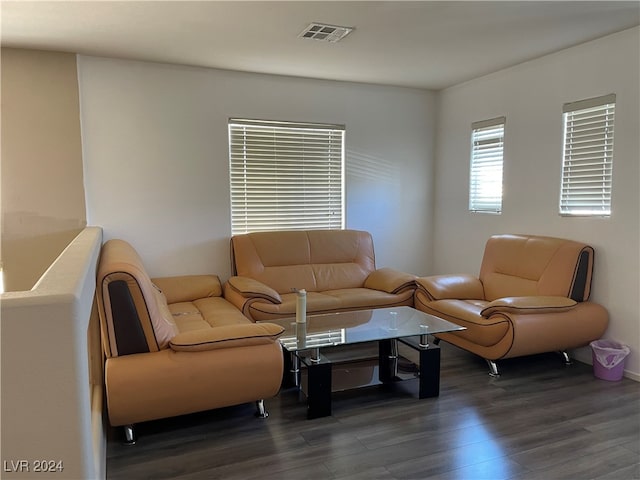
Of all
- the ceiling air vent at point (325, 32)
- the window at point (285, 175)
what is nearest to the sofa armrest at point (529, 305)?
the window at point (285, 175)

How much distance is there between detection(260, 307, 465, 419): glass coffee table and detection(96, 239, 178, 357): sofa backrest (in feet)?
2.69

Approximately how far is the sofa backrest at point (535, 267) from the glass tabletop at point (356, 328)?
0.96m

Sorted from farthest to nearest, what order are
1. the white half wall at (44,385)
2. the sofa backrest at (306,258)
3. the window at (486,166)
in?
the window at (486,166), the sofa backrest at (306,258), the white half wall at (44,385)

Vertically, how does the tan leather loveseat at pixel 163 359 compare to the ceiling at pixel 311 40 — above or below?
below

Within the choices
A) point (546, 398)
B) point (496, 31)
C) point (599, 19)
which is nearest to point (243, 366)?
point (546, 398)

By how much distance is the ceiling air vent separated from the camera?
11.1ft

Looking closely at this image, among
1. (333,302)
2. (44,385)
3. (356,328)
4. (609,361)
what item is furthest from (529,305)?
(44,385)

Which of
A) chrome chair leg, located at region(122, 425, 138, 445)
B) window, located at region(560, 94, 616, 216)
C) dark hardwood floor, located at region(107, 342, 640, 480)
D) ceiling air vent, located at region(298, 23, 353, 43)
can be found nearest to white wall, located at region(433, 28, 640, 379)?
window, located at region(560, 94, 616, 216)

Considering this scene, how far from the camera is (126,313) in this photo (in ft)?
8.34

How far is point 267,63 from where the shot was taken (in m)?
4.31

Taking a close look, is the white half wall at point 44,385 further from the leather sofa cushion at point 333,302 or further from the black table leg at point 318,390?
the leather sofa cushion at point 333,302

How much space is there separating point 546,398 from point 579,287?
1.01 meters

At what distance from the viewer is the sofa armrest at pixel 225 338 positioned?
2.61m

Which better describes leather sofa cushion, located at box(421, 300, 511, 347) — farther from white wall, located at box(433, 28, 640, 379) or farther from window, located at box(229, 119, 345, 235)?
window, located at box(229, 119, 345, 235)
